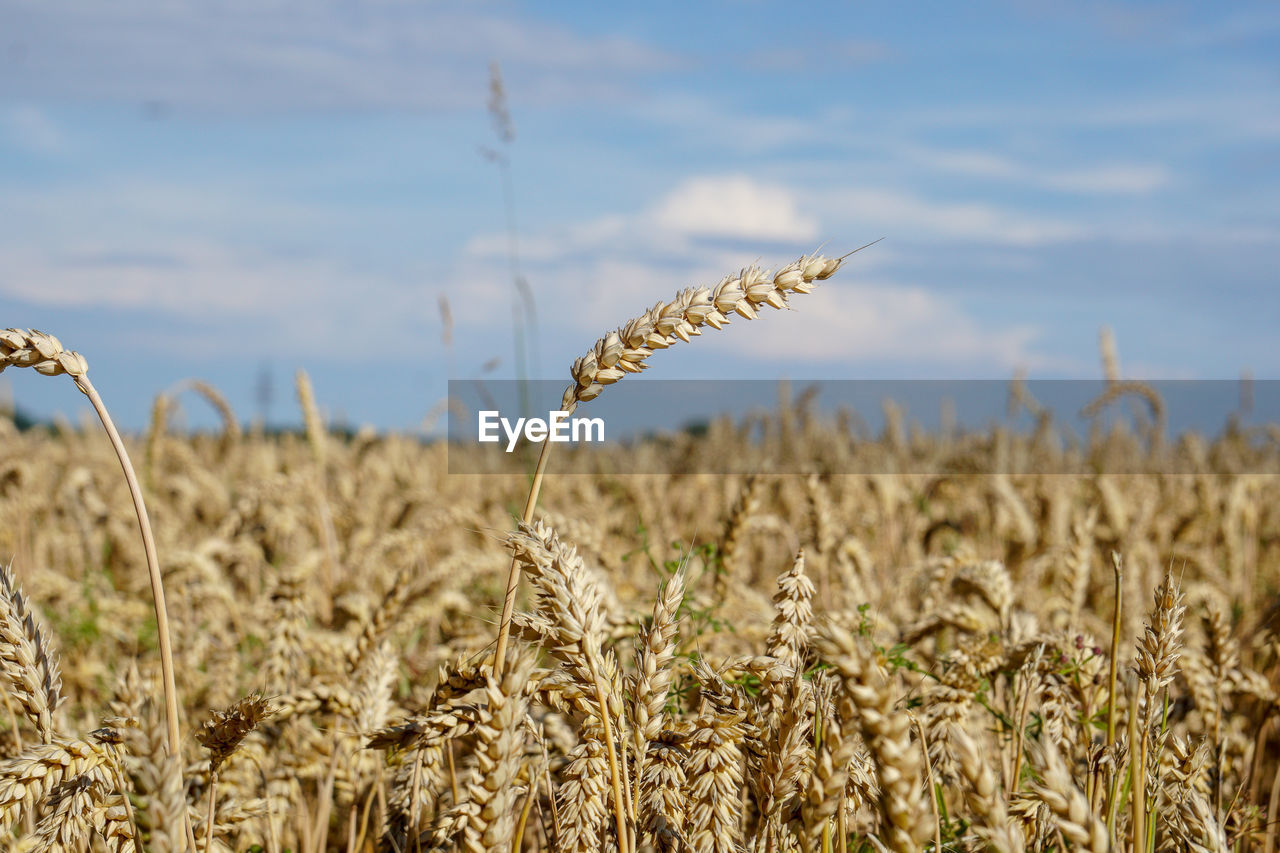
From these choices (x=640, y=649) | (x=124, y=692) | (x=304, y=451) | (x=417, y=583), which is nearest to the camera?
(x=640, y=649)

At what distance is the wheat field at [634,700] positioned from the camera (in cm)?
147

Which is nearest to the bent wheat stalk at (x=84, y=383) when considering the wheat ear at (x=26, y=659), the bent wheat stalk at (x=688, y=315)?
the wheat ear at (x=26, y=659)

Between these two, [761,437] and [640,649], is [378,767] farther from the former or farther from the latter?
[761,437]

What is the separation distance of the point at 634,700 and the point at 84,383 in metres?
1.01

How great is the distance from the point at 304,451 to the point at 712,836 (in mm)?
11964

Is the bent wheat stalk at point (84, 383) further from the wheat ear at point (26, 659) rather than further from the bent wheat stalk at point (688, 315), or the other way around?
the bent wheat stalk at point (688, 315)

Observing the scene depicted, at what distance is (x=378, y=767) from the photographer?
2477 mm

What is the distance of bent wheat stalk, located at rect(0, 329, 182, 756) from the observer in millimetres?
1541

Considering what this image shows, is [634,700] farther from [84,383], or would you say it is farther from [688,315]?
[84,383]

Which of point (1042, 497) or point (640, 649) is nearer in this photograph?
point (640, 649)

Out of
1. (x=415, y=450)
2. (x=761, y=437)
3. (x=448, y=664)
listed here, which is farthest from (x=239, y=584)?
(x=761, y=437)

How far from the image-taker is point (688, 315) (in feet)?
5.05

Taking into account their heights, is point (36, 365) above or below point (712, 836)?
above

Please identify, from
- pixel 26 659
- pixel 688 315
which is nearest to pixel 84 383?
pixel 26 659
